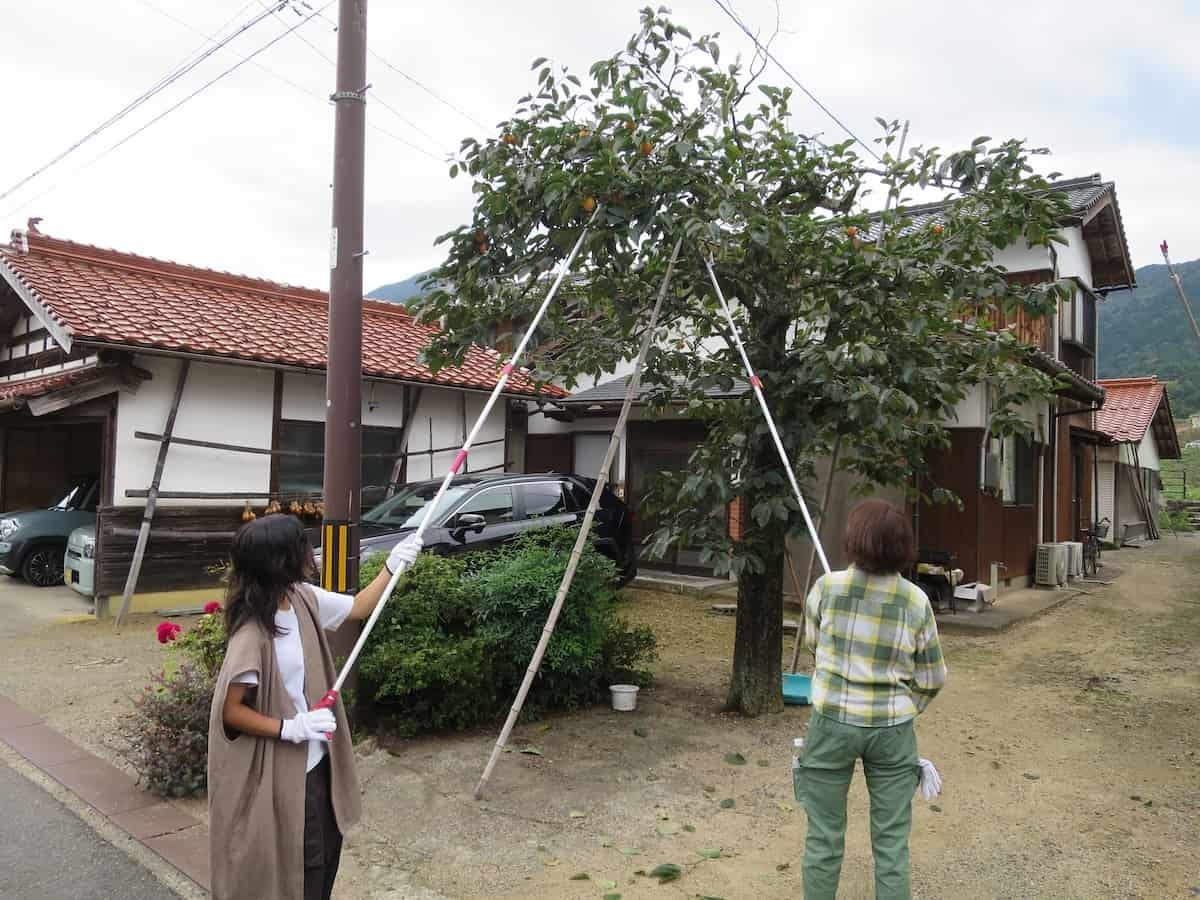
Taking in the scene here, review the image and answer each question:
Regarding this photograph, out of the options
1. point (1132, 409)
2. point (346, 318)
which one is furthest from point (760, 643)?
point (1132, 409)

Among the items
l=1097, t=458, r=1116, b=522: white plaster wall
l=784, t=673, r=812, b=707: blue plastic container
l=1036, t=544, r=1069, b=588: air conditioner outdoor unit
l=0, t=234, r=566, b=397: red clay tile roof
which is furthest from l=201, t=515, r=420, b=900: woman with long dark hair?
l=1097, t=458, r=1116, b=522: white plaster wall

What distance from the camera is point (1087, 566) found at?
14.7 m

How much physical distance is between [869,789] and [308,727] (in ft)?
6.40

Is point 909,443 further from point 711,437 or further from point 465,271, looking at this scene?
point 465,271

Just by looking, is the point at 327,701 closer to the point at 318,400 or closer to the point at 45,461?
the point at 318,400

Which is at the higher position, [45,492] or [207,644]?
[45,492]

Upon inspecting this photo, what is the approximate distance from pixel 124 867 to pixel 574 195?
3.97 metres

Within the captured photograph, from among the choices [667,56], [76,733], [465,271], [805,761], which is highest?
[667,56]

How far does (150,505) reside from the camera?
9.76 meters

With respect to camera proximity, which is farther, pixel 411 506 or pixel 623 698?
pixel 411 506

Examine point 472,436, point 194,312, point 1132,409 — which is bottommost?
point 472,436

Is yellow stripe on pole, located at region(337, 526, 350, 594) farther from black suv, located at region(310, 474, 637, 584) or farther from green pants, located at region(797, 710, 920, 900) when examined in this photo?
black suv, located at region(310, 474, 637, 584)

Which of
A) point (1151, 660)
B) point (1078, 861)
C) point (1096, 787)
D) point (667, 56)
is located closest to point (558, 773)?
point (1078, 861)

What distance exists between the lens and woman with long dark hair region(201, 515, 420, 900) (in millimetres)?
2395
